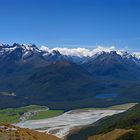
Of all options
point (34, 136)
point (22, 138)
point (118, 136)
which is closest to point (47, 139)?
point (34, 136)

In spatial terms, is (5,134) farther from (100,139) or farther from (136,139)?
(100,139)

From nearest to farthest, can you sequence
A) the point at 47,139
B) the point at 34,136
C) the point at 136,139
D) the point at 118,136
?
1. the point at 34,136
2. the point at 47,139
3. the point at 136,139
4. the point at 118,136

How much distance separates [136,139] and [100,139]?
2419 cm

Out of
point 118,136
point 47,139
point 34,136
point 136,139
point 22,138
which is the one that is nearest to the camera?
point 22,138

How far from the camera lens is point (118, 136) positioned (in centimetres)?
19338

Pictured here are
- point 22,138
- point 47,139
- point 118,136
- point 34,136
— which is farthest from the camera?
point 118,136

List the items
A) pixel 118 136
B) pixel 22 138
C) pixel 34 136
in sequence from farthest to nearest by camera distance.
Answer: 1. pixel 118 136
2. pixel 34 136
3. pixel 22 138

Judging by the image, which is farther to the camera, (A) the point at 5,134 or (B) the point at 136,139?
(B) the point at 136,139

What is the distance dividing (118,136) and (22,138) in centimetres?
12034

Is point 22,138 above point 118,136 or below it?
above

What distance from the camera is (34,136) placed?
8581 cm

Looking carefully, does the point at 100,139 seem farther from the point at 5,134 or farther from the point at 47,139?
the point at 5,134

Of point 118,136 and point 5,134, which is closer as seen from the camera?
point 5,134

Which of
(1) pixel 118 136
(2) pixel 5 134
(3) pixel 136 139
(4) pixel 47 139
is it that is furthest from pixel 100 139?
(2) pixel 5 134
